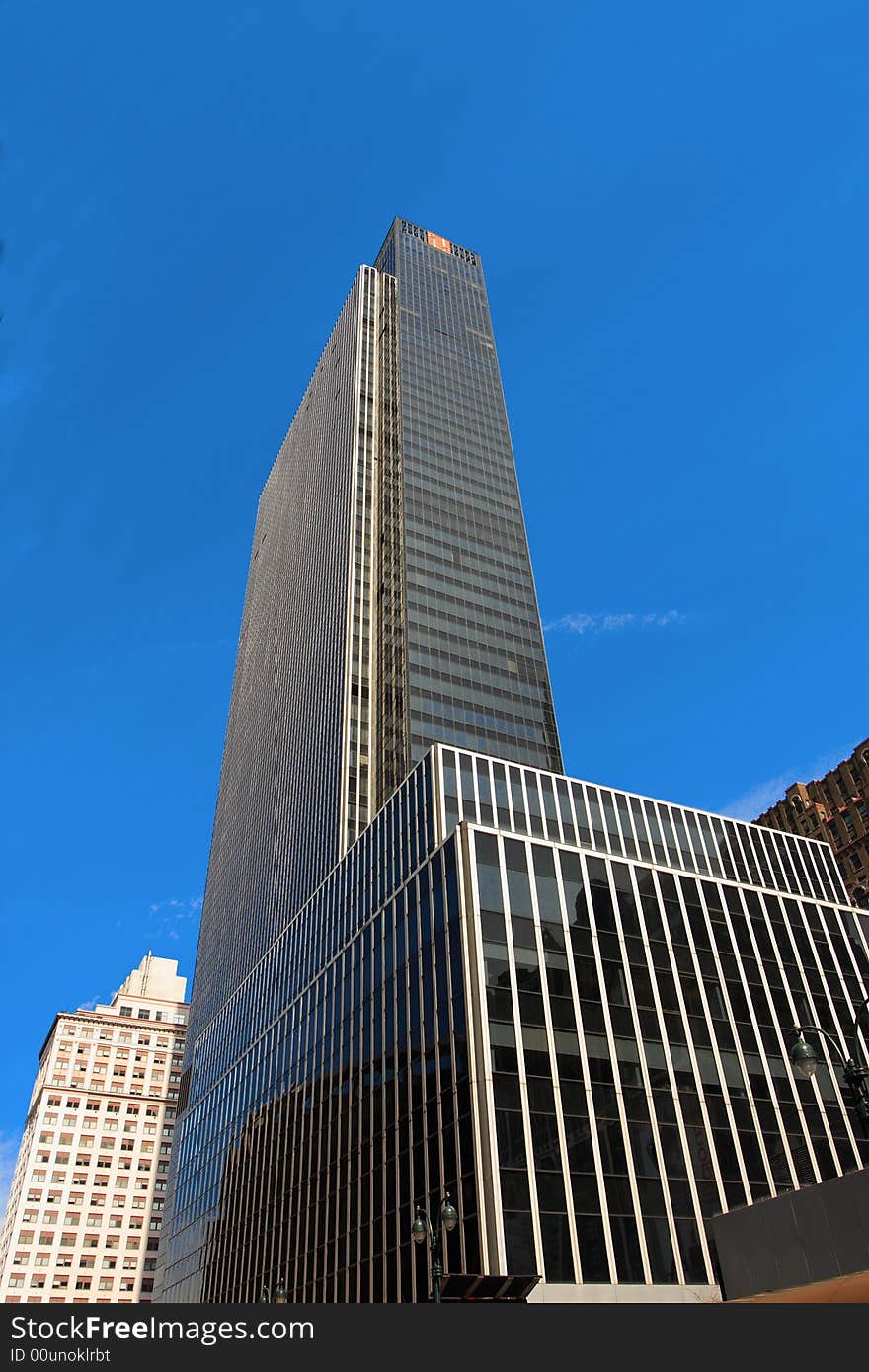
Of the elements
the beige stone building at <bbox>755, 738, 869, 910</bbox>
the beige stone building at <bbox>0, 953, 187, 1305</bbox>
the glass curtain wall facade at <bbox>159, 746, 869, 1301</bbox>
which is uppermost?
the beige stone building at <bbox>755, 738, 869, 910</bbox>

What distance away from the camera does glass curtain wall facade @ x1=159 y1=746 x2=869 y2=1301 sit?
137ft

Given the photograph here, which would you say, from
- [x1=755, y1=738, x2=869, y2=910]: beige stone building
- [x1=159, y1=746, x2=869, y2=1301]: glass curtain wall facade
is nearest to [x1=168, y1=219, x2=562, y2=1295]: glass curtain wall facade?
[x1=159, y1=746, x2=869, y2=1301]: glass curtain wall facade

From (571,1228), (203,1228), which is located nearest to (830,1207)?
(571,1228)

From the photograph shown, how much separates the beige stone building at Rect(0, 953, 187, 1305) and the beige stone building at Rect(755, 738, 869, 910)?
3728 inches

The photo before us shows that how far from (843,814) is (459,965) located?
7860 centimetres

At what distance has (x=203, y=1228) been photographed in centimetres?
8288

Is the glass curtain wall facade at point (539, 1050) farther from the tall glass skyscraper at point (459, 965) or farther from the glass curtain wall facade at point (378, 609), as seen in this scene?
the glass curtain wall facade at point (378, 609)

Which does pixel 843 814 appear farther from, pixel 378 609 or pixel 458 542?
pixel 378 609

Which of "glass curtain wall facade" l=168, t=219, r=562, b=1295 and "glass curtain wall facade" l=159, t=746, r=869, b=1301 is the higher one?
"glass curtain wall facade" l=168, t=219, r=562, b=1295

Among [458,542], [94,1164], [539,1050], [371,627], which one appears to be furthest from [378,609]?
[94,1164]

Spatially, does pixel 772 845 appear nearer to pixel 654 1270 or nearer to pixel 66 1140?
pixel 654 1270

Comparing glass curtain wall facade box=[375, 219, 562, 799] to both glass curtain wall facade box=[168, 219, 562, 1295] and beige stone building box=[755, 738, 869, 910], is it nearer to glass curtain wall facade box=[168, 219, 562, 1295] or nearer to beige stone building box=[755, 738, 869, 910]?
glass curtain wall facade box=[168, 219, 562, 1295]

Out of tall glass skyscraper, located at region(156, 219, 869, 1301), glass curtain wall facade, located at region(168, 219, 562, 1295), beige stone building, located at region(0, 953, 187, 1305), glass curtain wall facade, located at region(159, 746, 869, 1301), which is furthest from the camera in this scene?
beige stone building, located at region(0, 953, 187, 1305)

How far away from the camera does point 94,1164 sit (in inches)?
5172
